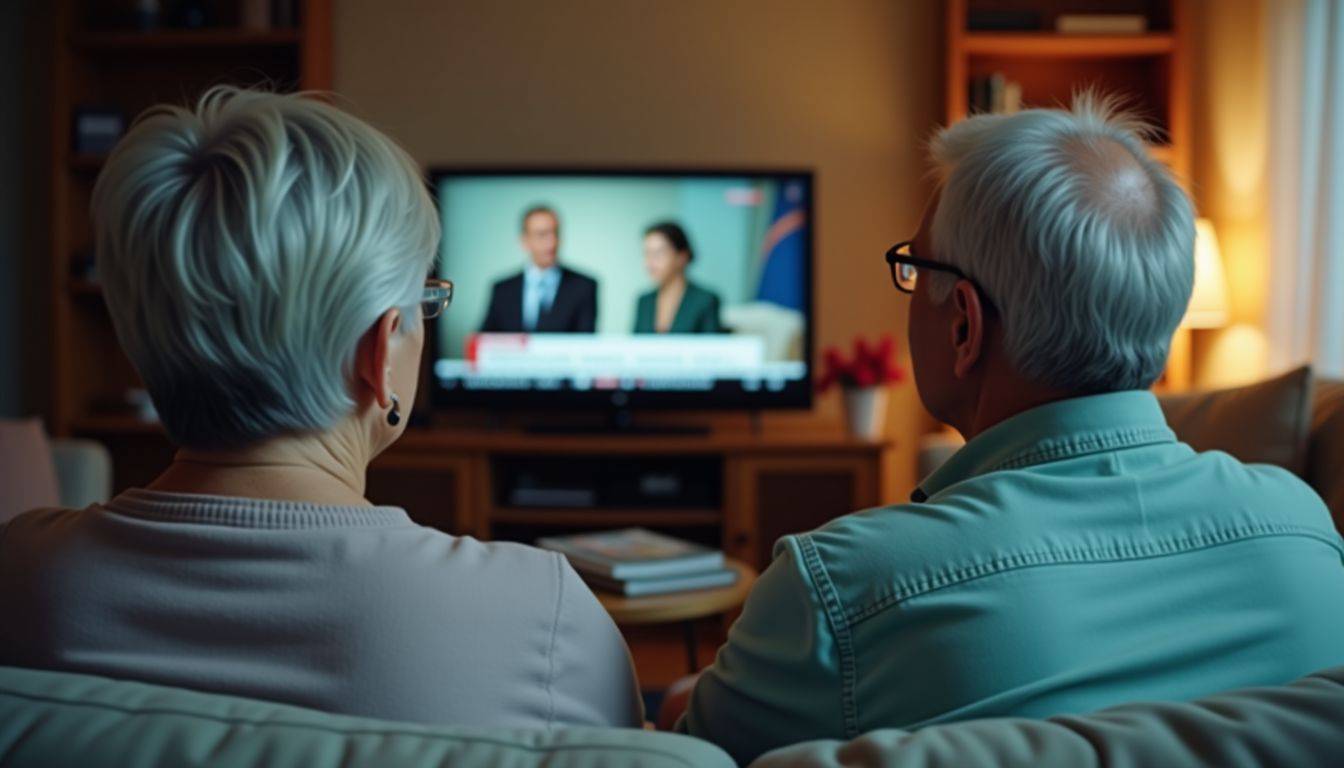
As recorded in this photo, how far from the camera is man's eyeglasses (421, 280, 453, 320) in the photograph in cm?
116

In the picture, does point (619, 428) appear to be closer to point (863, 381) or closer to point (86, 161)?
point (863, 381)

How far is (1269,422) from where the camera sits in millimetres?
1985

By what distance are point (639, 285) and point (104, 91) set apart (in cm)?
215

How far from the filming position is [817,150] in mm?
4383

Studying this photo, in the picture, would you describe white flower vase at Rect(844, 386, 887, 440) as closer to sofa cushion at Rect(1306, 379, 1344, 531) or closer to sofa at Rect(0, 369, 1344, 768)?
sofa cushion at Rect(1306, 379, 1344, 531)

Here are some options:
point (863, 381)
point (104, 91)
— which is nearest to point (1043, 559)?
point (863, 381)

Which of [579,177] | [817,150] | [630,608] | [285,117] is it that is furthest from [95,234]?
[817,150]

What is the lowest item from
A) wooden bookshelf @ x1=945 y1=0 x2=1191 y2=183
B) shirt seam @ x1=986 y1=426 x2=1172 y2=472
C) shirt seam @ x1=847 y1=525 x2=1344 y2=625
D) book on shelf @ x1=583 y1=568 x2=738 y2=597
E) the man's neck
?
book on shelf @ x1=583 y1=568 x2=738 y2=597

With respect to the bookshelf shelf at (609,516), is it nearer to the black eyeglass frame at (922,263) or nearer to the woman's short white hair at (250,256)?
the black eyeglass frame at (922,263)

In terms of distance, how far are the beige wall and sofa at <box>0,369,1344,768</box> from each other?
377 cm

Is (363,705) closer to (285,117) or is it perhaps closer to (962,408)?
(285,117)

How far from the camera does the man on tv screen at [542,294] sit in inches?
165

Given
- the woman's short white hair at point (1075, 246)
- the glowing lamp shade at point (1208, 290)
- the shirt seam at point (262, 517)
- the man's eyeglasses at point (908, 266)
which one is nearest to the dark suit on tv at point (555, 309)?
the glowing lamp shade at point (1208, 290)

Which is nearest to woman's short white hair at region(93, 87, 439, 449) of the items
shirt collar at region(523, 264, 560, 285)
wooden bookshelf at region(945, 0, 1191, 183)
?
shirt collar at region(523, 264, 560, 285)
